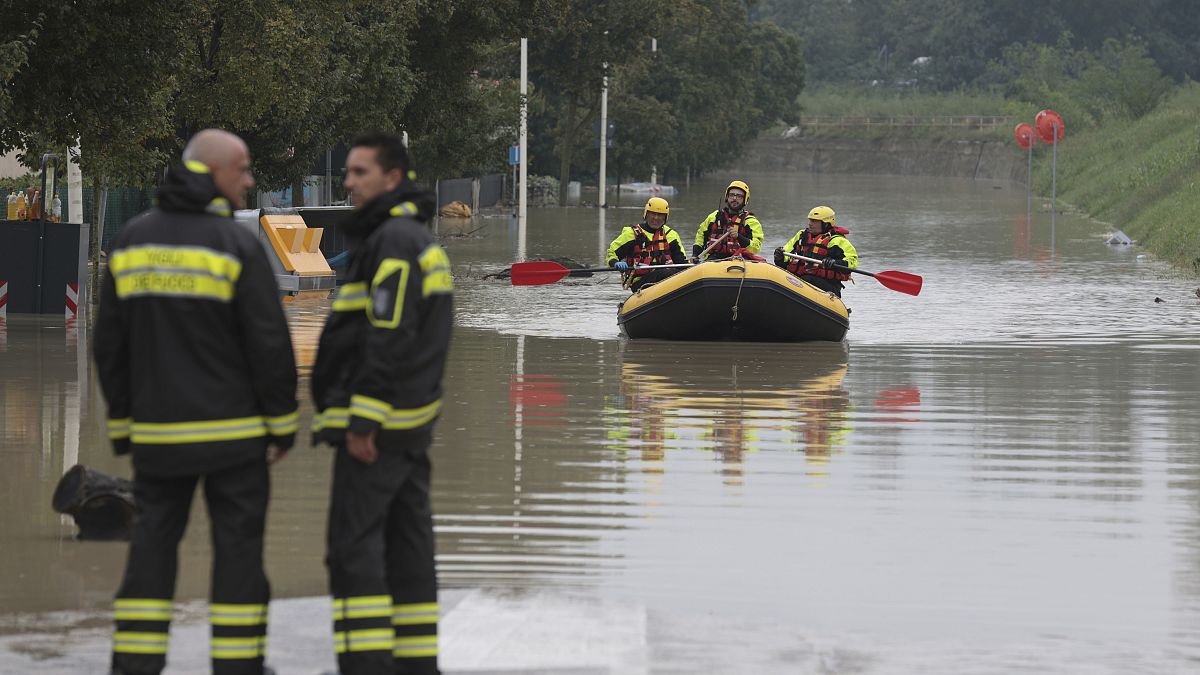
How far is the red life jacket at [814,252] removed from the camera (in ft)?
71.6

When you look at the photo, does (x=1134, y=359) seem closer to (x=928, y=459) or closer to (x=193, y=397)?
(x=928, y=459)

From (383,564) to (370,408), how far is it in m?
0.53

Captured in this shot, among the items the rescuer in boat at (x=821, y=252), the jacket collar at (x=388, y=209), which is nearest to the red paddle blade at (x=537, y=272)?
the rescuer in boat at (x=821, y=252)

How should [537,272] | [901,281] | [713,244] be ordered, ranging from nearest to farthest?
[713,244]
[901,281]
[537,272]

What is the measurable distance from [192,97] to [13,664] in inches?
693

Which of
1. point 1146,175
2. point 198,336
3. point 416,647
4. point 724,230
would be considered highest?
point 1146,175

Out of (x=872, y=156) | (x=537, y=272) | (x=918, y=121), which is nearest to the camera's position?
(x=537, y=272)

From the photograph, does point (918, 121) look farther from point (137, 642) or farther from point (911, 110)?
point (137, 642)

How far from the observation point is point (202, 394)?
21.4 ft

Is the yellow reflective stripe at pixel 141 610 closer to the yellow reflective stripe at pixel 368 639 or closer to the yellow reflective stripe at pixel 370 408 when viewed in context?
the yellow reflective stripe at pixel 368 639

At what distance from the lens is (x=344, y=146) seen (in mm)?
37438

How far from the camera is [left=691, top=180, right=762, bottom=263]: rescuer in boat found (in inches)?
830

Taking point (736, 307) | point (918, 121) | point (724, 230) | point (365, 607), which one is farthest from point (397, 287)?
point (918, 121)

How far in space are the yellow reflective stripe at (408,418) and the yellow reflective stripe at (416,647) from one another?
2.39 feet
